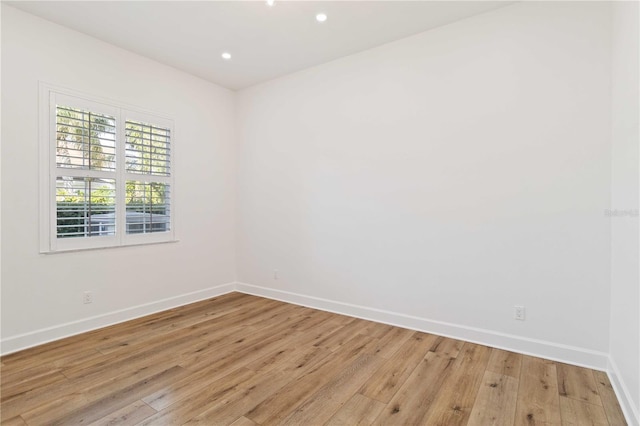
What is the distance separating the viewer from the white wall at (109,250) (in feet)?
8.96

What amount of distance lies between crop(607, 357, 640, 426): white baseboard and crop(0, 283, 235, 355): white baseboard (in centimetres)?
413

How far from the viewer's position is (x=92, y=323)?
10.5ft

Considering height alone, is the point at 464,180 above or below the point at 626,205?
above

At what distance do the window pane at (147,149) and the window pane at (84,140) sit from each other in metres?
0.18

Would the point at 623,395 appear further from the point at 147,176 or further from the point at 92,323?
the point at 147,176

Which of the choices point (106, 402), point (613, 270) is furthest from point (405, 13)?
point (106, 402)

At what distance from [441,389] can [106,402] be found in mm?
2170

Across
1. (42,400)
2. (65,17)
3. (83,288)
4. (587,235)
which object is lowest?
(42,400)

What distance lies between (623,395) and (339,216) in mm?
2649

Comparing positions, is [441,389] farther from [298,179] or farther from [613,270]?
[298,179]

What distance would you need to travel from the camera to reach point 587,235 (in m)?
2.45

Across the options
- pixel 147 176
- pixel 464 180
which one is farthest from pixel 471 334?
pixel 147 176

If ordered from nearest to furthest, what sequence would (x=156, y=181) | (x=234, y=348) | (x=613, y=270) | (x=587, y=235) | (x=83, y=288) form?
1. (x=613, y=270)
2. (x=587, y=235)
3. (x=234, y=348)
4. (x=83, y=288)
5. (x=156, y=181)

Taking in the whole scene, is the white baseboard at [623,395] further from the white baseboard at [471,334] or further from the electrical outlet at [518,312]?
the electrical outlet at [518,312]
